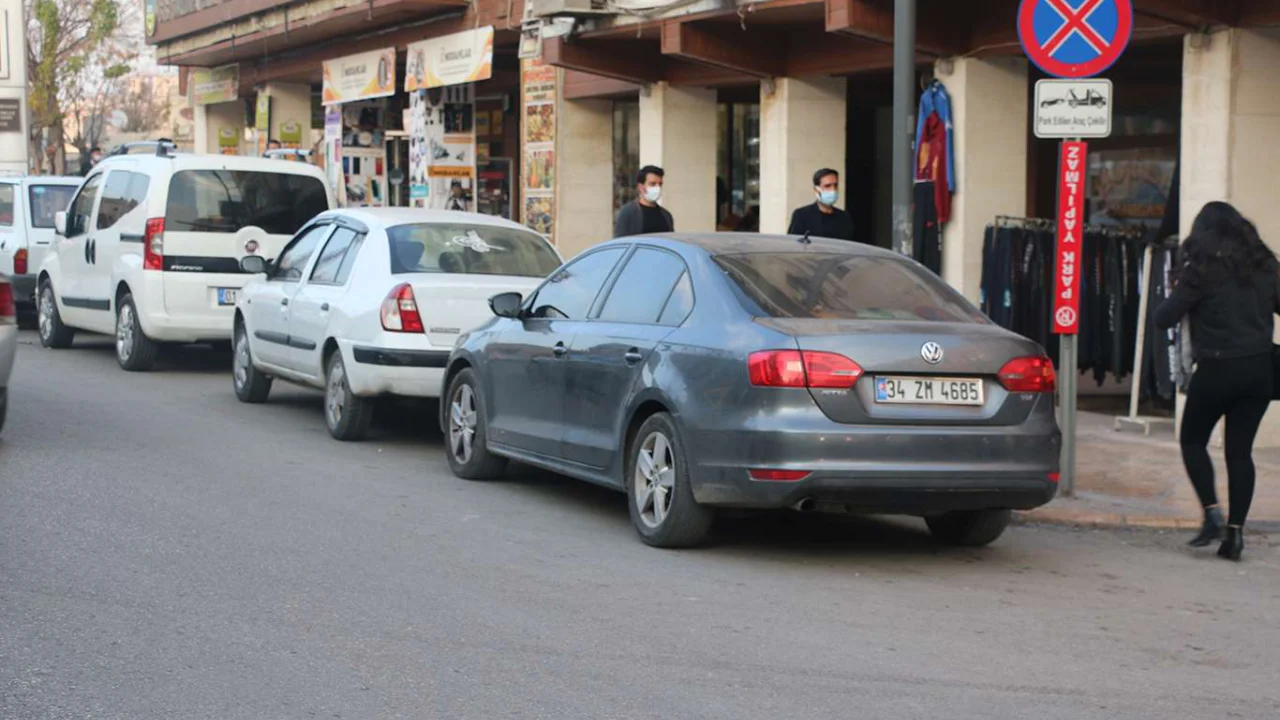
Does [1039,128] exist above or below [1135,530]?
above

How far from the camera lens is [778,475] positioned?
25.3ft

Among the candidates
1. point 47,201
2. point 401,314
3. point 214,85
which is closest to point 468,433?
point 401,314

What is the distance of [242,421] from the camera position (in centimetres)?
1322

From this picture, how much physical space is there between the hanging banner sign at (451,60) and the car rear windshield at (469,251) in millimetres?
9124

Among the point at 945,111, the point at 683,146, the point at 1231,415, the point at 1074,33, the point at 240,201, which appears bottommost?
the point at 1231,415

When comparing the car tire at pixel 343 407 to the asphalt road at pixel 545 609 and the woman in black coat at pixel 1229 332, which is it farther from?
the woman in black coat at pixel 1229 332

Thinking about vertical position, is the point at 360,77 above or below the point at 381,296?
above

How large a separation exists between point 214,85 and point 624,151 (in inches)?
563

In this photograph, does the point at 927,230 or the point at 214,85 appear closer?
the point at 927,230

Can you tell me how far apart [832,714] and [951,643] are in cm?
122

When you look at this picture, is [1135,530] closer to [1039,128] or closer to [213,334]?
[1039,128]

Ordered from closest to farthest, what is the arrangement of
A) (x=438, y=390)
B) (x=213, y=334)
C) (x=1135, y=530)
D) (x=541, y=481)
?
(x=1135, y=530) → (x=541, y=481) → (x=438, y=390) → (x=213, y=334)

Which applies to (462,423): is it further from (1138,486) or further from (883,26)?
(883,26)

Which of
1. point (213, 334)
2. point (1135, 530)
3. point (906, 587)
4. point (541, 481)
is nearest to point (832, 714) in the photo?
point (906, 587)
